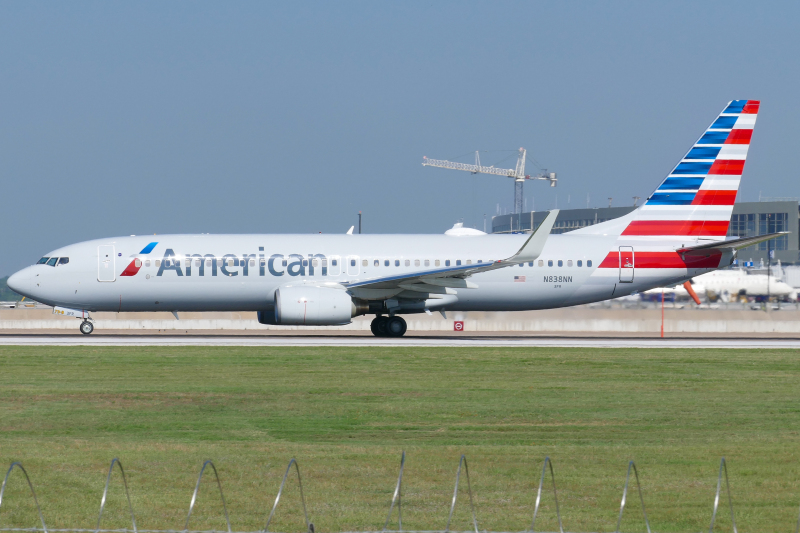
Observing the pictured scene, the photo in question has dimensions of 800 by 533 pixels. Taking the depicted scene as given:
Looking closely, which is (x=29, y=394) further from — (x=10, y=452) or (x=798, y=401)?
(x=798, y=401)

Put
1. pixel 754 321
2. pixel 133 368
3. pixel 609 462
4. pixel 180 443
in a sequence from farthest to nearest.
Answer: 1. pixel 754 321
2. pixel 133 368
3. pixel 180 443
4. pixel 609 462

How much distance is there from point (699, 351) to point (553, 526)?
21.0 m

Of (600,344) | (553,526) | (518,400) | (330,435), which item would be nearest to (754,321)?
(600,344)

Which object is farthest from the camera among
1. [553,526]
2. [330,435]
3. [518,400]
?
[518,400]

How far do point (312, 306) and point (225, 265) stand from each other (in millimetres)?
3987

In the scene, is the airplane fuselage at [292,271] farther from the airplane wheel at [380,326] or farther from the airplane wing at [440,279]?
the airplane wheel at [380,326]

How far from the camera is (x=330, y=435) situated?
1399 centimetres

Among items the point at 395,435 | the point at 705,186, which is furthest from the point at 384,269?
the point at 395,435

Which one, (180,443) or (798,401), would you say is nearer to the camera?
(180,443)

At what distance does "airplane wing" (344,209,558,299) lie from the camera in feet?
101

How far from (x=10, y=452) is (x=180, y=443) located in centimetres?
221

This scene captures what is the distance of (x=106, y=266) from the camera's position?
108 ft

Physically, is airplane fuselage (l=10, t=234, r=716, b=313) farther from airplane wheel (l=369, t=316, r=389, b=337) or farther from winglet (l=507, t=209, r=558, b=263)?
winglet (l=507, t=209, r=558, b=263)

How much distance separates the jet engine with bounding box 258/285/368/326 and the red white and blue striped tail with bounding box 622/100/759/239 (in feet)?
37.9
